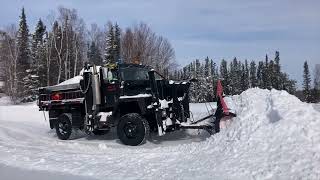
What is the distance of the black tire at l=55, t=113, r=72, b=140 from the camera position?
15.8 m

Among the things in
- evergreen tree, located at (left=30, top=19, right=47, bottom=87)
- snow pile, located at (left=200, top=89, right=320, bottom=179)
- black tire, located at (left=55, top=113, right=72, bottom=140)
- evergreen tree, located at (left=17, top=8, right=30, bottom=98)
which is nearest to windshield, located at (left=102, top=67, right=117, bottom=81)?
black tire, located at (left=55, top=113, right=72, bottom=140)

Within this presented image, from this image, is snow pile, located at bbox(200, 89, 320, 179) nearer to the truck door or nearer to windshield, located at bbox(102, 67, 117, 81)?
the truck door

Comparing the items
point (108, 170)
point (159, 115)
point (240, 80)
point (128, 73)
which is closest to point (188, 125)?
point (159, 115)

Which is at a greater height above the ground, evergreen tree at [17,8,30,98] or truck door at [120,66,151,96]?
evergreen tree at [17,8,30,98]

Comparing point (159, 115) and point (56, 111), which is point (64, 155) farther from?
point (56, 111)

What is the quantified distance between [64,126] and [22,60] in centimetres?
5099

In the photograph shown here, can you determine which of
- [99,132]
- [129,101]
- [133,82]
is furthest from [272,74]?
[129,101]

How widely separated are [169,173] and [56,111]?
27.5 ft

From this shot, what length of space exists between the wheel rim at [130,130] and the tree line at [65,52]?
42096mm

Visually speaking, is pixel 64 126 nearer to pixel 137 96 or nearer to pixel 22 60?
pixel 137 96

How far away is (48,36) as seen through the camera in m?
61.1

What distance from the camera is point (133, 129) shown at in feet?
44.9

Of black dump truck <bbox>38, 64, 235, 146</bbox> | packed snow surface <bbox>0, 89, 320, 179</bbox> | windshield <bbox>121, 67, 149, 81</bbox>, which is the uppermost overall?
windshield <bbox>121, 67, 149, 81</bbox>

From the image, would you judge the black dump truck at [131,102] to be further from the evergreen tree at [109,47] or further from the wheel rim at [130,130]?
the evergreen tree at [109,47]
